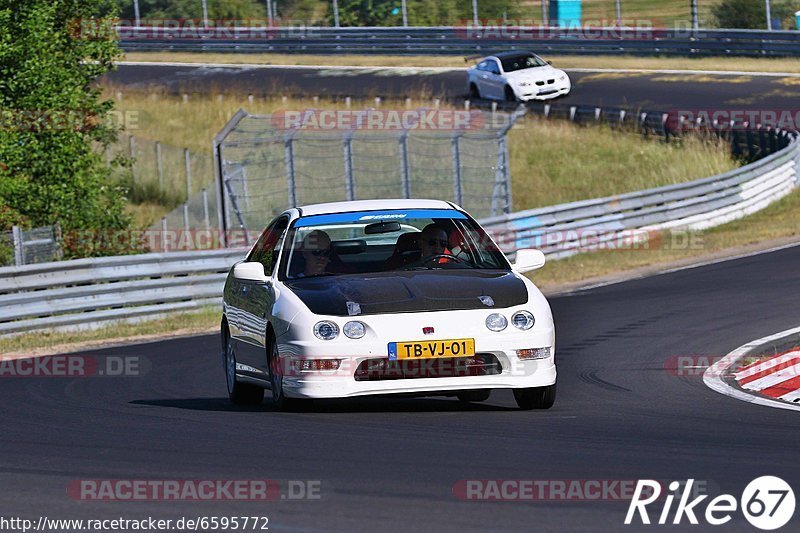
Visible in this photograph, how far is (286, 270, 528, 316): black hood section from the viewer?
8.84 meters

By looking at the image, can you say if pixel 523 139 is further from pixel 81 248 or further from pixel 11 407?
pixel 11 407

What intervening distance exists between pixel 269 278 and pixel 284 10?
5499cm

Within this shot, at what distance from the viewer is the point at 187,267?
20.7m

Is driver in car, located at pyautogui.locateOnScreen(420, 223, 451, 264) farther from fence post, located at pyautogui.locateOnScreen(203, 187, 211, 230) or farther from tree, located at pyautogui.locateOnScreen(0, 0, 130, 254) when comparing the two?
fence post, located at pyautogui.locateOnScreen(203, 187, 211, 230)

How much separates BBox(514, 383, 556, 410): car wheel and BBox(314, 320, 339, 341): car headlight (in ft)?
4.22

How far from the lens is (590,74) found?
4703cm

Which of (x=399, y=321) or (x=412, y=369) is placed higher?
(x=399, y=321)

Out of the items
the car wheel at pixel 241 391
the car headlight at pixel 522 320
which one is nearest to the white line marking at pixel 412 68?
the car wheel at pixel 241 391

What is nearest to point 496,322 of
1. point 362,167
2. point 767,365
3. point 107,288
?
point 767,365

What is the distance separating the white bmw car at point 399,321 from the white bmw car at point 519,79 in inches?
1249

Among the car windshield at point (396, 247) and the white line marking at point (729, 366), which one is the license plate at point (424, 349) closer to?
the car windshield at point (396, 247)

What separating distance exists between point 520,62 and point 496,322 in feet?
112

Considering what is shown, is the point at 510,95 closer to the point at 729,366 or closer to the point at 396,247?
the point at 729,366

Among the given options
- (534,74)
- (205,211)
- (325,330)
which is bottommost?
(205,211)
